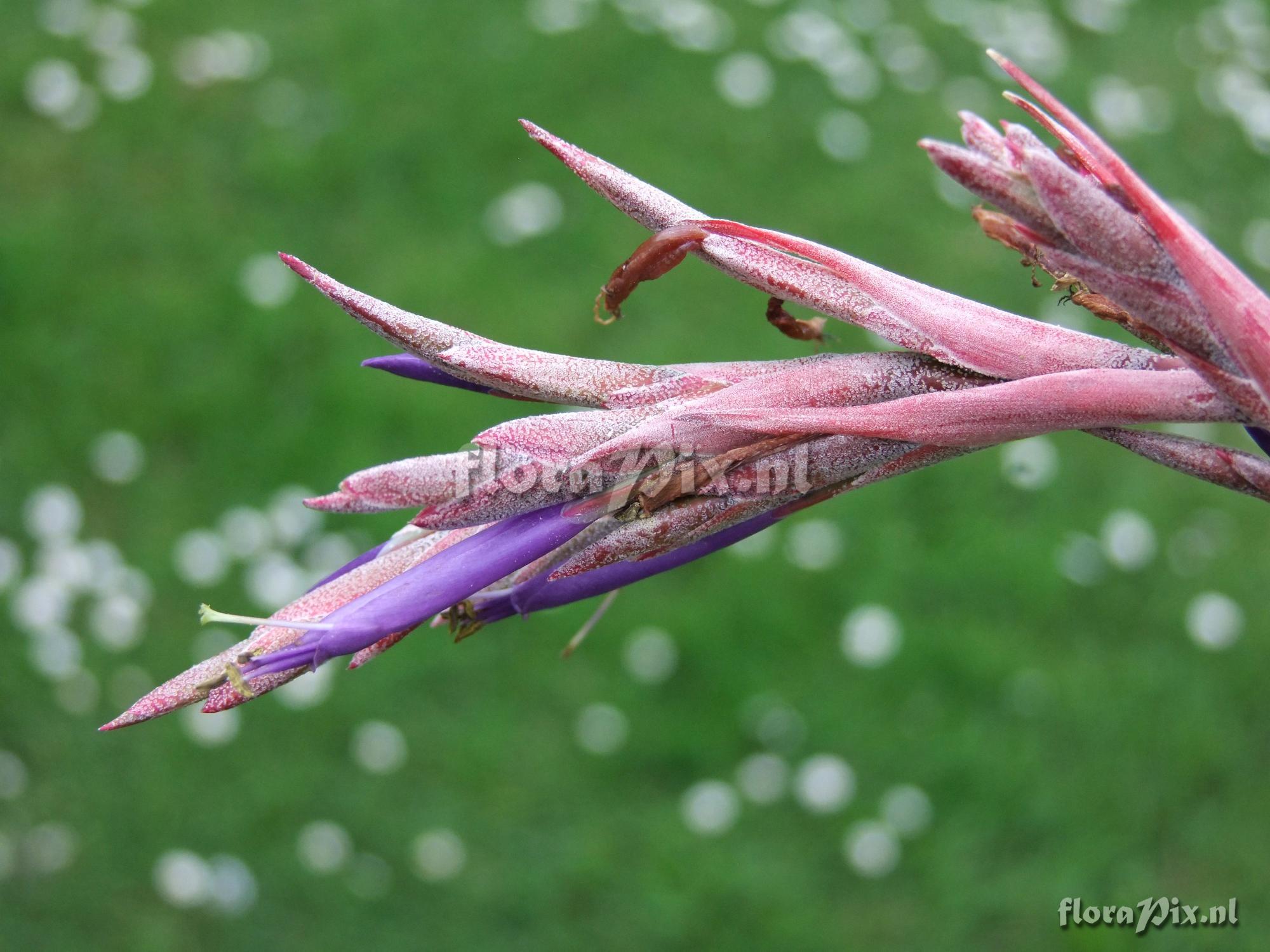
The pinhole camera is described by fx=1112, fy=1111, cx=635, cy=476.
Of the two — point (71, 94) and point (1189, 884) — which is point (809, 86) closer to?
point (71, 94)

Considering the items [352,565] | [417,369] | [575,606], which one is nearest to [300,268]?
[417,369]

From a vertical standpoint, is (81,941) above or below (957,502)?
below

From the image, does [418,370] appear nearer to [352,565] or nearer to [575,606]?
[352,565]

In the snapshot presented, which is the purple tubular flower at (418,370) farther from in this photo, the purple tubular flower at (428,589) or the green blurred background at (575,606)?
the green blurred background at (575,606)

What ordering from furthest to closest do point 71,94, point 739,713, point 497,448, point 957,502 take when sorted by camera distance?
point 71,94, point 957,502, point 739,713, point 497,448

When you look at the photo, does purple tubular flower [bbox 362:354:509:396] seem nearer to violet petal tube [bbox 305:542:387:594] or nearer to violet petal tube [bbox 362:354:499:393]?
violet petal tube [bbox 362:354:499:393]

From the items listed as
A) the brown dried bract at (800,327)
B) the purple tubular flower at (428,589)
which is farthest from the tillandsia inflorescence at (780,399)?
the brown dried bract at (800,327)

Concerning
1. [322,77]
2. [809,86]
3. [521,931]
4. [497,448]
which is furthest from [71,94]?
[497,448]
